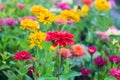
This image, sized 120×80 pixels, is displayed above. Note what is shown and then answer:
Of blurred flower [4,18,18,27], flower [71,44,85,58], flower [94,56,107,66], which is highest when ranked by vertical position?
blurred flower [4,18,18,27]

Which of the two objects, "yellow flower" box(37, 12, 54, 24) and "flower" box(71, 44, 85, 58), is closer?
"yellow flower" box(37, 12, 54, 24)

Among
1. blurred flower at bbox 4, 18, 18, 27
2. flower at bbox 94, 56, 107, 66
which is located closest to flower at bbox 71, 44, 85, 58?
flower at bbox 94, 56, 107, 66

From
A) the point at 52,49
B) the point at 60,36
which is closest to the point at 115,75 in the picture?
the point at 60,36

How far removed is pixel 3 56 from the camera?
6.57ft

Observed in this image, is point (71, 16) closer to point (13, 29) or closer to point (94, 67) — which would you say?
point (94, 67)

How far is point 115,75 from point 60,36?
1.07 ft

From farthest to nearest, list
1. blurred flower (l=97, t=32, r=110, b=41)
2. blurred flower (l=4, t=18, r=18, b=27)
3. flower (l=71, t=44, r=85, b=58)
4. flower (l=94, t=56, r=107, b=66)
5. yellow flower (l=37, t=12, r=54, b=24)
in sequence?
blurred flower (l=97, t=32, r=110, b=41) < blurred flower (l=4, t=18, r=18, b=27) < flower (l=71, t=44, r=85, b=58) < flower (l=94, t=56, r=107, b=66) < yellow flower (l=37, t=12, r=54, b=24)

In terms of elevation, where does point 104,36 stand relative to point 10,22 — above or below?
below

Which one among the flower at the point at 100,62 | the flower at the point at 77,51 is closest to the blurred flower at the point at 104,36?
the flower at the point at 77,51

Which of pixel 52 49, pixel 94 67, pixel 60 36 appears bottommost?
pixel 94 67

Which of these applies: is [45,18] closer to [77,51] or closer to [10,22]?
[77,51]

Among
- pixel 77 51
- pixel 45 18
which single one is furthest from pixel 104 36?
pixel 45 18

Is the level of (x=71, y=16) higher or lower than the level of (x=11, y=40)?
higher

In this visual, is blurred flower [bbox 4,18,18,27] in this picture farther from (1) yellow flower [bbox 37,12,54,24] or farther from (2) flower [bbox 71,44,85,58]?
(1) yellow flower [bbox 37,12,54,24]
